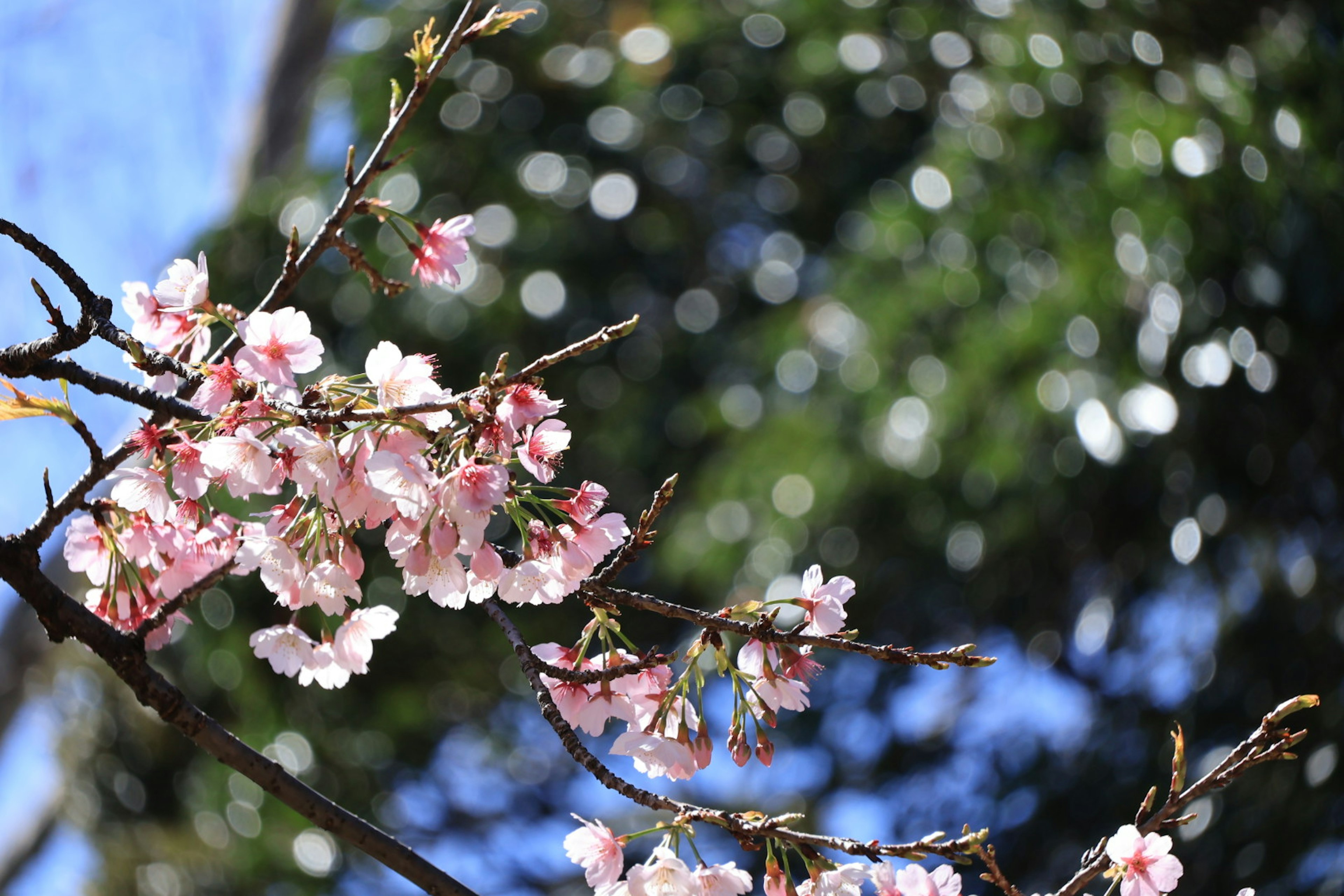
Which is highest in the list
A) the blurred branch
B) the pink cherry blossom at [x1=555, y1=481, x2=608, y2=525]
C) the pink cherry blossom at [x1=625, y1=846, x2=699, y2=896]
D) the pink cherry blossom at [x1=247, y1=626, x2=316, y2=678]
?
the pink cherry blossom at [x1=555, y1=481, x2=608, y2=525]

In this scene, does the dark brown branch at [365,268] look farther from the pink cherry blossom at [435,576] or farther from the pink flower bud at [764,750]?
the pink flower bud at [764,750]

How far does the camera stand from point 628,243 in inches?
118

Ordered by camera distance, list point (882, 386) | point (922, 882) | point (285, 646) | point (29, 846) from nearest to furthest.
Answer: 1. point (922, 882)
2. point (285, 646)
3. point (882, 386)
4. point (29, 846)

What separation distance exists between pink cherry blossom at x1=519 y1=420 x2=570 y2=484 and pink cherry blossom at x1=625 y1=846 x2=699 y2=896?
0.18 meters

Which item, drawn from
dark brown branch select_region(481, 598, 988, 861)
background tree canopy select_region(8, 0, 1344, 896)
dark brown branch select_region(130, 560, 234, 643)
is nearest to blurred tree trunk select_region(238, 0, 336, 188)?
background tree canopy select_region(8, 0, 1344, 896)

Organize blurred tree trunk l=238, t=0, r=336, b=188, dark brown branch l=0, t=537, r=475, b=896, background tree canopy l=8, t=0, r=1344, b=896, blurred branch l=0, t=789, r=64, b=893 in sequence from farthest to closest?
blurred tree trunk l=238, t=0, r=336, b=188 < blurred branch l=0, t=789, r=64, b=893 < background tree canopy l=8, t=0, r=1344, b=896 < dark brown branch l=0, t=537, r=475, b=896

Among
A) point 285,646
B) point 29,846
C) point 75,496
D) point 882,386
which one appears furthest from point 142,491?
point 29,846

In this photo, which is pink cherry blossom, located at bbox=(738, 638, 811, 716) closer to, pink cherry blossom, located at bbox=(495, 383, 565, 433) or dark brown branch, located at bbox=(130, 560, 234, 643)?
pink cherry blossom, located at bbox=(495, 383, 565, 433)

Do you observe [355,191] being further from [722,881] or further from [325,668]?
[722,881]

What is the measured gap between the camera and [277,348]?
0.51 meters

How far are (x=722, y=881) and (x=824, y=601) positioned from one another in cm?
15

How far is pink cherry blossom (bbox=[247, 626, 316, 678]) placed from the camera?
2.04 feet

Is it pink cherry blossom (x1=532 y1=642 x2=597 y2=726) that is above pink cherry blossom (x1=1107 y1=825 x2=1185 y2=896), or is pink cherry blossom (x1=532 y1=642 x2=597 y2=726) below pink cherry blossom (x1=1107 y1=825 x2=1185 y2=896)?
Result: above

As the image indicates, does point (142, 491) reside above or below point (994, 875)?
above
